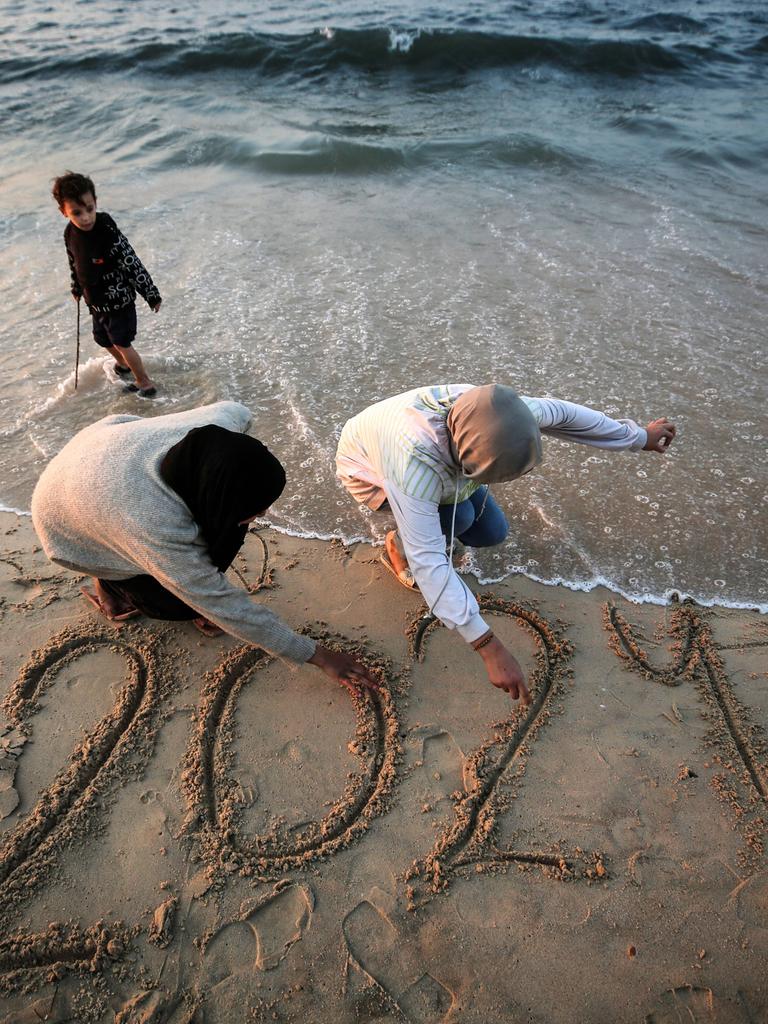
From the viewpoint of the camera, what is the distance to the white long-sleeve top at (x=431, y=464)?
2.26m

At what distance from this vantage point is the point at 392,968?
6.17 ft

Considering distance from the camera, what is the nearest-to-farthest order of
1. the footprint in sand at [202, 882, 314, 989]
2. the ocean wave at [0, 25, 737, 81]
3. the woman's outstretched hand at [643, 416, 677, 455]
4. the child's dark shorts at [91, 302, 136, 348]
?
the footprint in sand at [202, 882, 314, 989] → the woman's outstretched hand at [643, 416, 677, 455] → the child's dark shorts at [91, 302, 136, 348] → the ocean wave at [0, 25, 737, 81]

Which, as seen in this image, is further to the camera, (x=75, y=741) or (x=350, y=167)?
(x=350, y=167)

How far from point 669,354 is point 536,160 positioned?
4.84m

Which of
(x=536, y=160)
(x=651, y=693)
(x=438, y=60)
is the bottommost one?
(x=651, y=693)

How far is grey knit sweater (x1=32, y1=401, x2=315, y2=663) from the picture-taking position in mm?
2180

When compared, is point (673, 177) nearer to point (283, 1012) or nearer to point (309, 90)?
point (309, 90)

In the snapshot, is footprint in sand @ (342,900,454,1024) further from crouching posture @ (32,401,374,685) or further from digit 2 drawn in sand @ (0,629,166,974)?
crouching posture @ (32,401,374,685)

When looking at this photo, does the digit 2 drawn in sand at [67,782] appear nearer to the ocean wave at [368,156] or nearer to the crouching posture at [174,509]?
the crouching posture at [174,509]

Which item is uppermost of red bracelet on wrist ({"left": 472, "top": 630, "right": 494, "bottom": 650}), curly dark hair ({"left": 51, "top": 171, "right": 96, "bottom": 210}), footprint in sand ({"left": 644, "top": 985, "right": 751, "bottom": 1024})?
curly dark hair ({"left": 51, "top": 171, "right": 96, "bottom": 210})

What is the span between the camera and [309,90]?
11633 millimetres

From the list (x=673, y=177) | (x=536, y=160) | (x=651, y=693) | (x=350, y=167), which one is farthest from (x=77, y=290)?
(x=673, y=177)

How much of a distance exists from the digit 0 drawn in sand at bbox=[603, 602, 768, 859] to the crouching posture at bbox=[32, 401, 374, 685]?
123 centimetres

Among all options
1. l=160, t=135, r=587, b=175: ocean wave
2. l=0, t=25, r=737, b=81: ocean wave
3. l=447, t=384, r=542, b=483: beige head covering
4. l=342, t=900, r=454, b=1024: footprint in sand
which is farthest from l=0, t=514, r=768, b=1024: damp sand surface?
l=0, t=25, r=737, b=81: ocean wave
